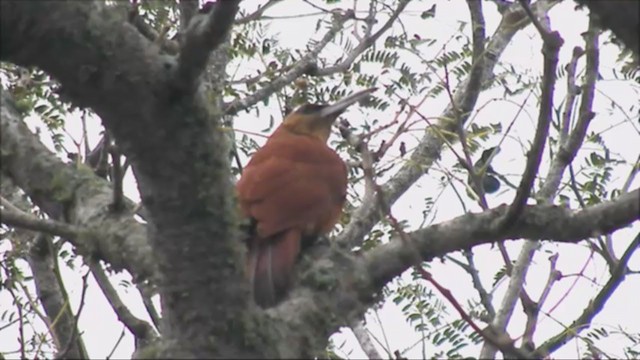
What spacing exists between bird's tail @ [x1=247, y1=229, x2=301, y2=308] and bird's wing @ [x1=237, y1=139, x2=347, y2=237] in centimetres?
5

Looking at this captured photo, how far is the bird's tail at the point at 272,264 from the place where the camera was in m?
3.60

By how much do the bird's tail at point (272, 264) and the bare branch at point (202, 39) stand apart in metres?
0.81

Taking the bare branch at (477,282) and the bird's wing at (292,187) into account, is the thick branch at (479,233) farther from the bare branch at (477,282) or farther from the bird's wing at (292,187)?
the bare branch at (477,282)

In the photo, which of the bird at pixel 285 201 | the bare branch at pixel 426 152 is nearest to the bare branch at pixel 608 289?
the bare branch at pixel 426 152

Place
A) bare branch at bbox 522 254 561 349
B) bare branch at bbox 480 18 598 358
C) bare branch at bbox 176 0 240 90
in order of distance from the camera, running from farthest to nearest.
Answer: bare branch at bbox 480 18 598 358 → bare branch at bbox 522 254 561 349 → bare branch at bbox 176 0 240 90

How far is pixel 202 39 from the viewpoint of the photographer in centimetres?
268

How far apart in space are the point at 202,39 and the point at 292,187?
1830mm

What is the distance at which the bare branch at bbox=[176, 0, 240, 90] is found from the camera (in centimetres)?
261

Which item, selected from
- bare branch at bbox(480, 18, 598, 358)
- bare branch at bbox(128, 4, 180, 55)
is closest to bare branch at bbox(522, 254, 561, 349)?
bare branch at bbox(480, 18, 598, 358)

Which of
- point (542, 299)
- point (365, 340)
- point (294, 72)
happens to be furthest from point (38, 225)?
point (294, 72)

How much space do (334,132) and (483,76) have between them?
1042 mm

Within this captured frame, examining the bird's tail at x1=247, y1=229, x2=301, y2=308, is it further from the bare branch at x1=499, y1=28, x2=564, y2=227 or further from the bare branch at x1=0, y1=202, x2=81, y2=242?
the bare branch at x1=499, y1=28, x2=564, y2=227

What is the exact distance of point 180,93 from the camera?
2.82 m

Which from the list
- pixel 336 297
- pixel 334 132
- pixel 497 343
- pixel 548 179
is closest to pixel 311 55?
pixel 334 132
